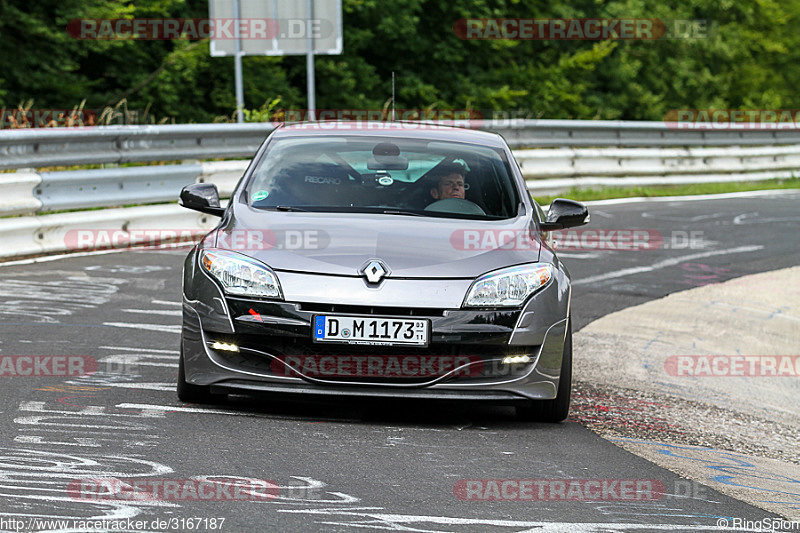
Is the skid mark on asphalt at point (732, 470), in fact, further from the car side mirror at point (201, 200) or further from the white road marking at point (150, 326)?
the white road marking at point (150, 326)

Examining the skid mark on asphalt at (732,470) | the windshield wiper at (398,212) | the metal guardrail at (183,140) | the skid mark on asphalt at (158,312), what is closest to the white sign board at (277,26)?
the metal guardrail at (183,140)

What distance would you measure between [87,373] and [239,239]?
1.29 metres

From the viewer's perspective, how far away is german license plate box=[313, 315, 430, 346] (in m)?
5.64

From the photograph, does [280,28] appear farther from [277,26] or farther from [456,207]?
[456,207]

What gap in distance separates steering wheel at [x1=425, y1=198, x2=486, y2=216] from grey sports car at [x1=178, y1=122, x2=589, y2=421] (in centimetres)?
7

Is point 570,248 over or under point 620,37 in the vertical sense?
under

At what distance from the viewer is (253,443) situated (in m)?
5.28

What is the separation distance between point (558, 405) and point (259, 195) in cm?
187

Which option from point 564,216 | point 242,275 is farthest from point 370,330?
point 564,216

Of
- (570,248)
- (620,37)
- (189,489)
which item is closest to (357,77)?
(620,37)

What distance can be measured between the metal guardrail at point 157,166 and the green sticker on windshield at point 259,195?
5.39m

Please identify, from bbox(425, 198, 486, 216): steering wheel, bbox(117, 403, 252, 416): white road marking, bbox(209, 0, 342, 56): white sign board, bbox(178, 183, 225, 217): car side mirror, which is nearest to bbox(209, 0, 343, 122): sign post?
bbox(209, 0, 342, 56): white sign board

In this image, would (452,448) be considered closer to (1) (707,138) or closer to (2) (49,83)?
(1) (707,138)

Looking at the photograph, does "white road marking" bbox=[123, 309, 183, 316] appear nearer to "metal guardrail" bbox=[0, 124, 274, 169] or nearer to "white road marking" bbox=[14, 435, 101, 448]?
"metal guardrail" bbox=[0, 124, 274, 169]
